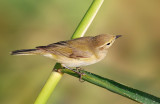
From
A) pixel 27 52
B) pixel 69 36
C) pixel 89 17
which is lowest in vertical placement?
→ pixel 27 52

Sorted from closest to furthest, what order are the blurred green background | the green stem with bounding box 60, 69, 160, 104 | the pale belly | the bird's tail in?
the green stem with bounding box 60, 69, 160, 104, the bird's tail, the pale belly, the blurred green background

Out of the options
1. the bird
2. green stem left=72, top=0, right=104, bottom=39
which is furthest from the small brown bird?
green stem left=72, top=0, right=104, bottom=39

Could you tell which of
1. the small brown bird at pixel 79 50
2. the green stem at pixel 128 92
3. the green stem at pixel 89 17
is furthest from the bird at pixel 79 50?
the green stem at pixel 128 92

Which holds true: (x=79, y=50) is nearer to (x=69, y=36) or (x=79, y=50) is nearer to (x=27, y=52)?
(x=27, y=52)

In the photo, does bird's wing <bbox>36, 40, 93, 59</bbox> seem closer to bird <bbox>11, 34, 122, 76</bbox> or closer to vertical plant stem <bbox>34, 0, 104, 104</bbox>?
bird <bbox>11, 34, 122, 76</bbox>

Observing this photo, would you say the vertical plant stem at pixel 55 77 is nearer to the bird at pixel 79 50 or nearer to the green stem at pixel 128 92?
the green stem at pixel 128 92

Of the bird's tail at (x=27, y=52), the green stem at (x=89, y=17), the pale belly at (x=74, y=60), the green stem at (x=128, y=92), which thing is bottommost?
the bird's tail at (x=27, y=52)

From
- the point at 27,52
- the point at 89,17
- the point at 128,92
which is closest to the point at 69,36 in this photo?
the point at 27,52

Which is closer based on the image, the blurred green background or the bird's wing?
the bird's wing

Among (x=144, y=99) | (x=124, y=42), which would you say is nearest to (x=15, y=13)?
(x=124, y=42)
